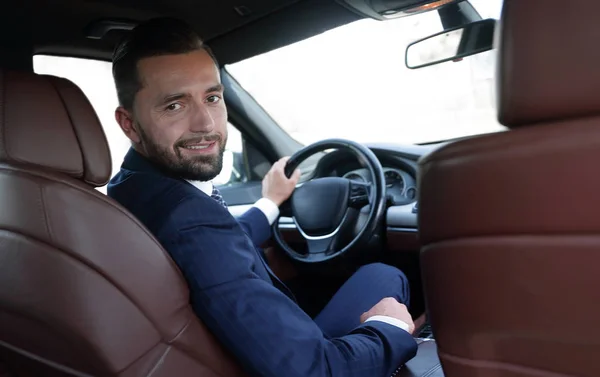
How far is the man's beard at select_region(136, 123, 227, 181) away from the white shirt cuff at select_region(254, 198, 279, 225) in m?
0.82

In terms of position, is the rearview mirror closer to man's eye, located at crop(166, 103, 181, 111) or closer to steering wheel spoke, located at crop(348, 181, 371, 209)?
steering wheel spoke, located at crop(348, 181, 371, 209)

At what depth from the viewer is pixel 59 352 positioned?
1.50 metres

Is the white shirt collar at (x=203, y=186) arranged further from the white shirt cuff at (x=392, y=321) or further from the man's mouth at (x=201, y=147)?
the white shirt cuff at (x=392, y=321)

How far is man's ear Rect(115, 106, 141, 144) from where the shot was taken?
188 cm

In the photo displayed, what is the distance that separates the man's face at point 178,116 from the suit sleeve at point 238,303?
231 millimetres

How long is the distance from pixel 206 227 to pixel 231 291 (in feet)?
A: 0.55

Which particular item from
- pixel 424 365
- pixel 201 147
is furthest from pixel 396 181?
pixel 201 147

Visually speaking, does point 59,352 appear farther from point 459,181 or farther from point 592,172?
point 592,172

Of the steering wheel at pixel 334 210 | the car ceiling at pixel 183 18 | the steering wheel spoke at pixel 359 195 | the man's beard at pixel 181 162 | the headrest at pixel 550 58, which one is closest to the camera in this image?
the headrest at pixel 550 58

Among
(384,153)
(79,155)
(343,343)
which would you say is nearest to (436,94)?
(384,153)

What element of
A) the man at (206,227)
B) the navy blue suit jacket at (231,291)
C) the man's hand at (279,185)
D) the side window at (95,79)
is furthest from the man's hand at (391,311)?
the side window at (95,79)

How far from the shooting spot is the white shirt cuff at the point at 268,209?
2662 millimetres

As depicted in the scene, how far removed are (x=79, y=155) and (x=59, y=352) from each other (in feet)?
1.50

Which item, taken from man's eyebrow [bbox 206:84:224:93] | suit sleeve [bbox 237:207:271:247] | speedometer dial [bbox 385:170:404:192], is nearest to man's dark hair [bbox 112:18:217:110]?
man's eyebrow [bbox 206:84:224:93]
